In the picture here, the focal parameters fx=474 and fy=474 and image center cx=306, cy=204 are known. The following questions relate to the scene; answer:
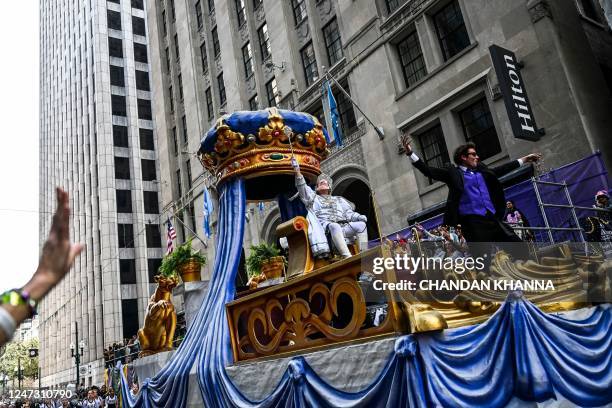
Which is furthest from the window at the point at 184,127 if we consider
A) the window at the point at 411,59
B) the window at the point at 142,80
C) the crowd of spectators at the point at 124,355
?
the crowd of spectators at the point at 124,355

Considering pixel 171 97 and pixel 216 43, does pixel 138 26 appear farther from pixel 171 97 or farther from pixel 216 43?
pixel 216 43

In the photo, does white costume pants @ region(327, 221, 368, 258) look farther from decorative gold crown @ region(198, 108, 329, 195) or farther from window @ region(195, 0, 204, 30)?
window @ region(195, 0, 204, 30)

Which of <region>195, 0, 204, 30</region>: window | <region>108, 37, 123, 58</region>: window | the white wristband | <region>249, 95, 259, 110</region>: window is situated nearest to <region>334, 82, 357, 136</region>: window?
<region>249, 95, 259, 110</region>: window

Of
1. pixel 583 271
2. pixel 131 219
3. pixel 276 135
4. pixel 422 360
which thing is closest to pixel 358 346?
pixel 422 360

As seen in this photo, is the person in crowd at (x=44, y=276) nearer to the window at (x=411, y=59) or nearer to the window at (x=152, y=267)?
the window at (x=411, y=59)

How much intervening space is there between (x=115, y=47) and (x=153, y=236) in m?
23.7

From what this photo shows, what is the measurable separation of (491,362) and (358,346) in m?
1.30

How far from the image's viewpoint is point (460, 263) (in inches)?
177

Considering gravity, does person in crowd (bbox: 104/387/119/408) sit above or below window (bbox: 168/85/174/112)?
below

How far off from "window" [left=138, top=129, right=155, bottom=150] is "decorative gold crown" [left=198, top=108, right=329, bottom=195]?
47.5 meters

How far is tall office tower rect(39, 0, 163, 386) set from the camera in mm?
47594

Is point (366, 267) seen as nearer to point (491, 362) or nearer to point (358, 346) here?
point (358, 346)

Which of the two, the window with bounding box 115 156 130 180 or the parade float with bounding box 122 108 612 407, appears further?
the window with bounding box 115 156 130 180

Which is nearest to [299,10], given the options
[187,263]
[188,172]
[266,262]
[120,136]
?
[188,172]
